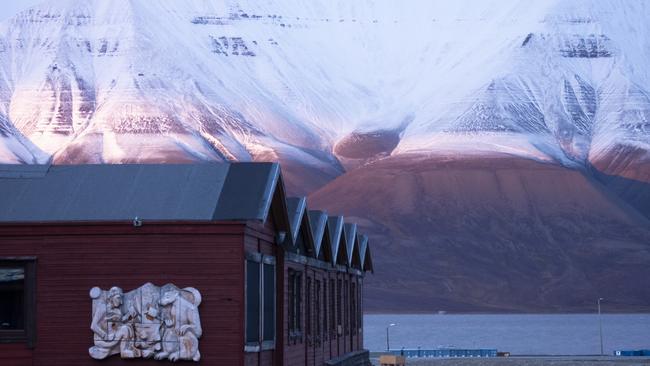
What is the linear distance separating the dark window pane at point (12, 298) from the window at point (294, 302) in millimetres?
7176

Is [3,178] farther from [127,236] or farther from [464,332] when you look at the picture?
[464,332]

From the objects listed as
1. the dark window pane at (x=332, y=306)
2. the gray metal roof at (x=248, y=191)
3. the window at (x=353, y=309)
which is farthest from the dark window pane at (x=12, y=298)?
the window at (x=353, y=309)

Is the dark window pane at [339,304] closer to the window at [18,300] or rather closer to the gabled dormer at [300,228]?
the gabled dormer at [300,228]

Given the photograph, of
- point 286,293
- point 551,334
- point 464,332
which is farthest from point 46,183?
point 464,332

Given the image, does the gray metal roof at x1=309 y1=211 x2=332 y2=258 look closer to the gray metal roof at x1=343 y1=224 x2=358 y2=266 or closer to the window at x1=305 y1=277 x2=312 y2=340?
the window at x1=305 y1=277 x2=312 y2=340

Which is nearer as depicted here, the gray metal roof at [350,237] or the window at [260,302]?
the window at [260,302]

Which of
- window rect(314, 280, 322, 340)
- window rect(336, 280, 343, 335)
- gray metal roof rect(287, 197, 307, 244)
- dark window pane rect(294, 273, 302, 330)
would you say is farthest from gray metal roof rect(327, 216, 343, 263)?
gray metal roof rect(287, 197, 307, 244)

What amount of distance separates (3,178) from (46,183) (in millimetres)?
1020

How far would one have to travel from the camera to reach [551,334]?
180m

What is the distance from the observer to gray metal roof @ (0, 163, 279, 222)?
98.6 feet

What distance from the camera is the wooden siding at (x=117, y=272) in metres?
29.2

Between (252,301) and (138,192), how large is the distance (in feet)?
9.96

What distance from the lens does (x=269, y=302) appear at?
32719mm

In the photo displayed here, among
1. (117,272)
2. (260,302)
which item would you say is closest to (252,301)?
(260,302)
